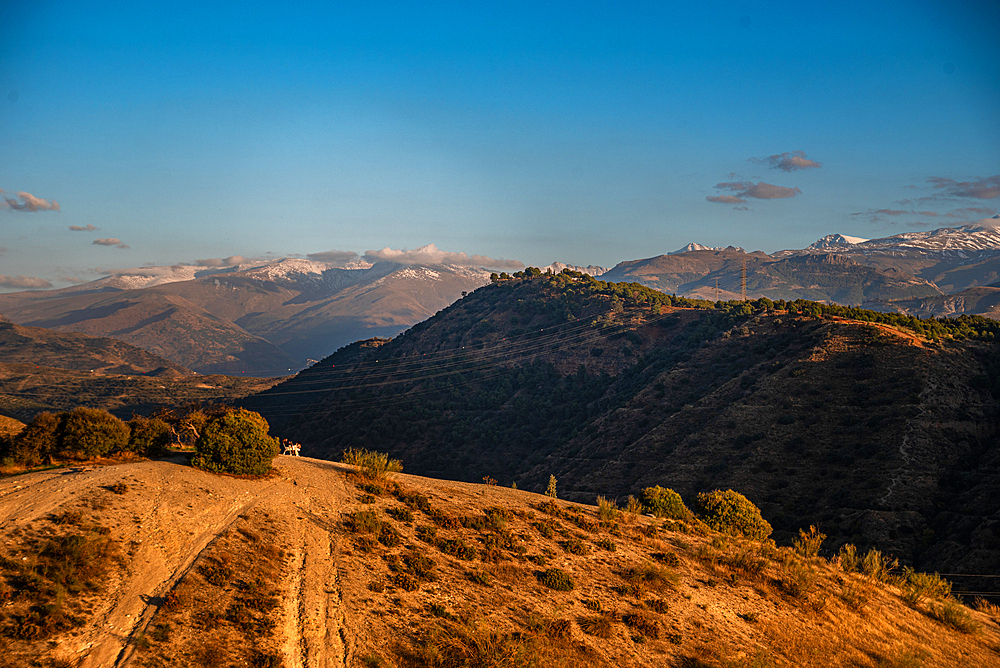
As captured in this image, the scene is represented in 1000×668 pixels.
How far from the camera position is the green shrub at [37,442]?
27.1 metres

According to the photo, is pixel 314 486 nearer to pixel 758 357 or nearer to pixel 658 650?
pixel 658 650

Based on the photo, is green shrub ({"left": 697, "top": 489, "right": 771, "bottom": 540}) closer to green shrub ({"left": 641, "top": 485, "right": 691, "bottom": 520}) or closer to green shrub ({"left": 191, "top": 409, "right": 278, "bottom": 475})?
green shrub ({"left": 641, "top": 485, "right": 691, "bottom": 520})

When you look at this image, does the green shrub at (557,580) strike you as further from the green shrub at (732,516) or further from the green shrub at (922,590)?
the green shrub at (922,590)

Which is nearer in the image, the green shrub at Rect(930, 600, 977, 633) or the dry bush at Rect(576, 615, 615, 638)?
the dry bush at Rect(576, 615, 615, 638)

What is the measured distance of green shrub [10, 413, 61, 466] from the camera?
88.8 feet

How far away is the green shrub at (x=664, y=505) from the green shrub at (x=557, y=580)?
14.9 metres

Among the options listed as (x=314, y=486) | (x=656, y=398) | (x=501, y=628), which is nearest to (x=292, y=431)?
(x=656, y=398)

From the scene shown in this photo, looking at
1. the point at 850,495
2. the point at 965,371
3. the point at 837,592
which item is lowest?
the point at 850,495

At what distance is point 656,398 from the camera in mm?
88375

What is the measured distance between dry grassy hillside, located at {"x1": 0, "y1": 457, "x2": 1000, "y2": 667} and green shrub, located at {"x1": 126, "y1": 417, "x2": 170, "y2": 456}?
2.69 metres

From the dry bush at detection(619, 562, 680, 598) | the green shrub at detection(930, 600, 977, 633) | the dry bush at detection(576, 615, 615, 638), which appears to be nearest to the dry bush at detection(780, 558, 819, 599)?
the green shrub at detection(930, 600, 977, 633)

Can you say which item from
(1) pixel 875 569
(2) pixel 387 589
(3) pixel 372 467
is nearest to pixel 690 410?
(1) pixel 875 569

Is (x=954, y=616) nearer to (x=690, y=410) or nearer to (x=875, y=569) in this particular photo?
(x=875, y=569)

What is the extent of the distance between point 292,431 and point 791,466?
10368cm
